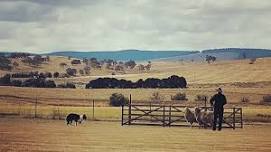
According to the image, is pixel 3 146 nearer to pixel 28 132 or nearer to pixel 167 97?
pixel 28 132

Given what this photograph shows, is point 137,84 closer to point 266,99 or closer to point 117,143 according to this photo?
point 266,99

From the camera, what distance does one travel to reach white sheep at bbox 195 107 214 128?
1460 inches

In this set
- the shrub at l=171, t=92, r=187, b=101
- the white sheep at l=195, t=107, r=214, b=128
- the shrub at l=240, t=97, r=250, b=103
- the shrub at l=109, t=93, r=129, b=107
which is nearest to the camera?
the white sheep at l=195, t=107, r=214, b=128

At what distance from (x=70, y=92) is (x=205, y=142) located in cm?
6219

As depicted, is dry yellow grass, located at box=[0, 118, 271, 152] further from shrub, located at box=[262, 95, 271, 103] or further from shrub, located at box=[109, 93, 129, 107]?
shrub, located at box=[262, 95, 271, 103]

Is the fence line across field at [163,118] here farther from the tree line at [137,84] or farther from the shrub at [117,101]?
the tree line at [137,84]

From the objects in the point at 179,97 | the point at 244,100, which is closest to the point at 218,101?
the point at 179,97

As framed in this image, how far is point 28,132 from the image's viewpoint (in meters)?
28.1

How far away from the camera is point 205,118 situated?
1464 inches

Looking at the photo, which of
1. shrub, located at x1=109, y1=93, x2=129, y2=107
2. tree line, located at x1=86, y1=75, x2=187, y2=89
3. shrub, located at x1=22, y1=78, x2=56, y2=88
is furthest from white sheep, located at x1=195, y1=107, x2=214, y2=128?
shrub, located at x1=22, y1=78, x2=56, y2=88

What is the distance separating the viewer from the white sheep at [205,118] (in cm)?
3709

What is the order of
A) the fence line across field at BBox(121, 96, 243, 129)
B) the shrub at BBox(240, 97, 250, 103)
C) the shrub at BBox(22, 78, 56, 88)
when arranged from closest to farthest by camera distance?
1. the fence line across field at BBox(121, 96, 243, 129)
2. the shrub at BBox(240, 97, 250, 103)
3. the shrub at BBox(22, 78, 56, 88)

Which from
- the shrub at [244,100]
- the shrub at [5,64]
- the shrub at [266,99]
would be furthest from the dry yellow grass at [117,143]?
the shrub at [5,64]

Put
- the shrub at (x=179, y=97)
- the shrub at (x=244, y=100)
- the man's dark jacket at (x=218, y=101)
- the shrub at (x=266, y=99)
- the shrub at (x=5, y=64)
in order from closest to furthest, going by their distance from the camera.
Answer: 1. the man's dark jacket at (x=218, y=101)
2. the shrub at (x=244, y=100)
3. the shrub at (x=179, y=97)
4. the shrub at (x=266, y=99)
5. the shrub at (x=5, y=64)
